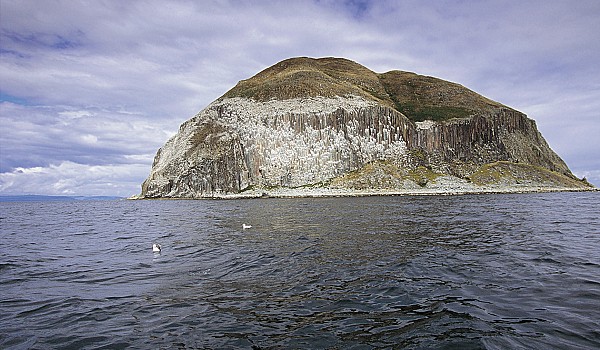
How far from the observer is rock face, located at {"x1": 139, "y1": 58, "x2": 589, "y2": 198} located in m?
114

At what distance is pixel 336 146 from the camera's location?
117500 millimetres

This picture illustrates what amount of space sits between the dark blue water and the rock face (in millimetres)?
88944

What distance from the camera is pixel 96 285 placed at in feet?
45.3

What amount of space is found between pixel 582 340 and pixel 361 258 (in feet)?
31.5

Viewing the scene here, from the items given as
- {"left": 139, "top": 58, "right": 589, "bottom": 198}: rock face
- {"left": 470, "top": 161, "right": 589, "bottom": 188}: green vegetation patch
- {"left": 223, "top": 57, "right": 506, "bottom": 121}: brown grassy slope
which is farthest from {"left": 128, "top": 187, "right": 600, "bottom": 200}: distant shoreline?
{"left": 223, "top": 57, "right": 506, "bottom": 121}: brown grassy slope

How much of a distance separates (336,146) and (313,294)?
107 m

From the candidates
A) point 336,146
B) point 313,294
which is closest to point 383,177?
point 336,146

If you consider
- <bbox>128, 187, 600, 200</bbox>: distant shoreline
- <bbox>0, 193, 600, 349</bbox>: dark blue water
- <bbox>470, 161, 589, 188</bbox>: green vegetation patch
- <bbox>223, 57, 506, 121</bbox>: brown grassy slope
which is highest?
<bbox>223, 57, 506, 121</bbox>: brown grassy slope

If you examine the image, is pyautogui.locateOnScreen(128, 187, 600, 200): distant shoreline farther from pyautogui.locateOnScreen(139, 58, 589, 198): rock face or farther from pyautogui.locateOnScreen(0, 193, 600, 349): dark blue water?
pyautogui.locateOnScreen(0, 193, 600, 349): dark blue water

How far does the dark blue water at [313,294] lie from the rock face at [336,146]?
3502 inches

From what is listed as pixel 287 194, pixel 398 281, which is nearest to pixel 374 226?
pixel 398 281

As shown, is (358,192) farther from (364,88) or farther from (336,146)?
(364,88)

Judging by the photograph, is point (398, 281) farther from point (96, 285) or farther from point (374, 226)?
point (374, 226)

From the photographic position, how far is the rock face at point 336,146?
114500 millimetres
